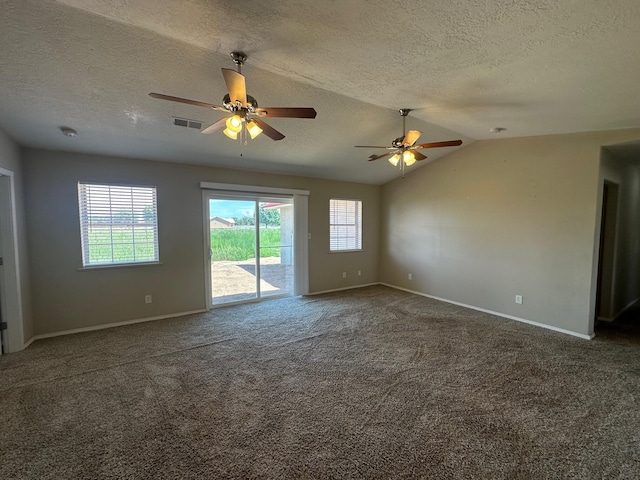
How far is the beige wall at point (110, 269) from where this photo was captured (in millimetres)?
3607

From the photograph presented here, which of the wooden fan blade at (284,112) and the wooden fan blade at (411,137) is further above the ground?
the wooden fan blade at (411,137)

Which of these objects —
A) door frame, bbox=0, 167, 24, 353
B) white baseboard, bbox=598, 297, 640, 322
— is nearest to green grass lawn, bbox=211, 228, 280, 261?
door frame, bbox=0, 167, 24, 353

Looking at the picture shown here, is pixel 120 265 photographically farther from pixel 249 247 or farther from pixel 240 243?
pixel 249 247

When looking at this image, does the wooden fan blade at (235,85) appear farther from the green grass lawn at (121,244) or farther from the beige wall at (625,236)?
the beige wall at (625,236)

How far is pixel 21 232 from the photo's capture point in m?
3.38

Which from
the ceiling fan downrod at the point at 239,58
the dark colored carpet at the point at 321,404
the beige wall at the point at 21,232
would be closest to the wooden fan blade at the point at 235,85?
the ceiling fan downrod at the point at 239,58

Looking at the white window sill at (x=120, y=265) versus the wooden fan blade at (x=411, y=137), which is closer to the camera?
the wooden fan blade at (x=411, y=137)

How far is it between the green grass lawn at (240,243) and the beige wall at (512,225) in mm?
2852

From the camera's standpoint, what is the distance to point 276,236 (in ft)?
18.1

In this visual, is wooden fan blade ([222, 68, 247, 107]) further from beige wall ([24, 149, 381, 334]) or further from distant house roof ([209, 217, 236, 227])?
distant house roof ([209, 217, 236, 227])

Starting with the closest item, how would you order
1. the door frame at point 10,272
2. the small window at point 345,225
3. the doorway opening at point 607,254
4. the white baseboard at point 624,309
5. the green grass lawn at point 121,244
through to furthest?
the door frame at point 10,272 < the green grass lawn at point 121,244 < the doorway opening at point 607,254 < the white baseboard at point 624,309 < the small window at point 345,225

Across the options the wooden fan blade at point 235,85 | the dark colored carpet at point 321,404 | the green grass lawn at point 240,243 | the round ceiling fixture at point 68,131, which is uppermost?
the round ceiling fixture at point 68,131

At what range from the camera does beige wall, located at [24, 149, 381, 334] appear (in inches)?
142

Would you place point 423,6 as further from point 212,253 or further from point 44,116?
point 212,253
